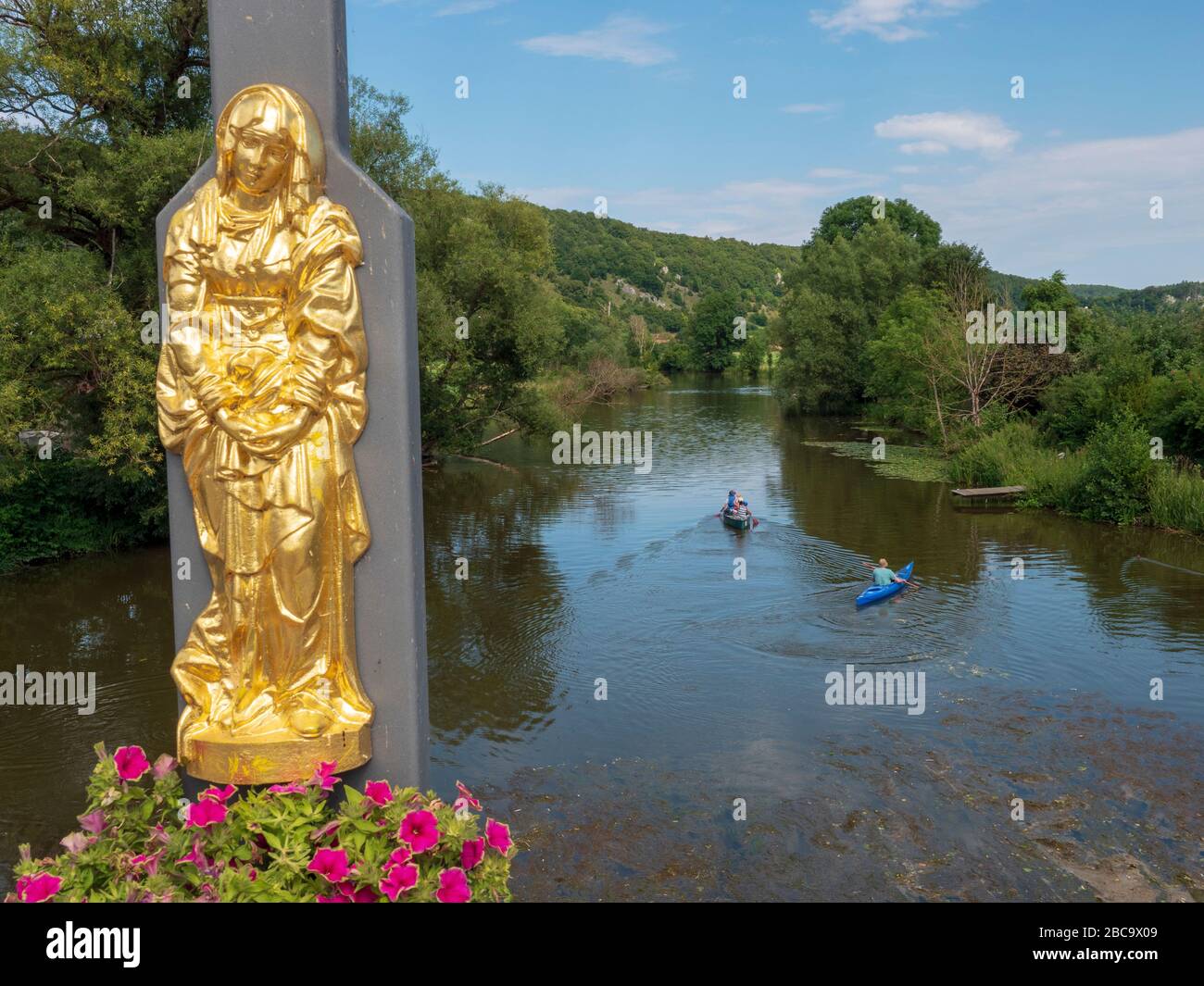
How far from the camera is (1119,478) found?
23.2 meters

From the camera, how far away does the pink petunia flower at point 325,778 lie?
16.4ft

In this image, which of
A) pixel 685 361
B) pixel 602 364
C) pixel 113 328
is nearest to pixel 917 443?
pixel 602 364

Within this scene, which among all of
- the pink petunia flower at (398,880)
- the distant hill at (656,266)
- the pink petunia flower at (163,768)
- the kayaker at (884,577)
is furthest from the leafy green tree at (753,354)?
the pink petunia flower at (398,880)

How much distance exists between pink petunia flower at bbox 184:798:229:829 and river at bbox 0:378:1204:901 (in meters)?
3.58

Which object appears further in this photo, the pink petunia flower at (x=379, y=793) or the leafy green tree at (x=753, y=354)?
the leafy green tree at (x=753, y=354)

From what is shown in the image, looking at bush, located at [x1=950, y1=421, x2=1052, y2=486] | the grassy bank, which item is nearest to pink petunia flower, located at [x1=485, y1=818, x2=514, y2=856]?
the grassy bank

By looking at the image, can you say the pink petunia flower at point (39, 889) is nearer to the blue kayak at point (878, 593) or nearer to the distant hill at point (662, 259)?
the blue kayak at point (878, 593)

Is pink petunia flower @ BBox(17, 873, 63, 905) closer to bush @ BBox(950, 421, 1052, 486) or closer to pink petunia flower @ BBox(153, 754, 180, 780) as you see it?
pink petunia flower @ BBox(153, 754, 180, 780)

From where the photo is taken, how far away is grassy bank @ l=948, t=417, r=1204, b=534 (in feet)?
71.8

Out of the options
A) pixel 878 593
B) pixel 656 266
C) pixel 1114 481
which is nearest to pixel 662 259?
pixel 656 266

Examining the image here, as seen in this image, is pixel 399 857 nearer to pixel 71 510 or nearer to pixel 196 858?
pixel 196 858

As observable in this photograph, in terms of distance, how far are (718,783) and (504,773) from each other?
7.07ft

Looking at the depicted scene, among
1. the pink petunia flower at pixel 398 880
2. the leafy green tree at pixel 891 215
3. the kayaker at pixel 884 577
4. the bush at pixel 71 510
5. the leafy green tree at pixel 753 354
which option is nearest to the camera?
the pink petunia flower at pixel 398 880

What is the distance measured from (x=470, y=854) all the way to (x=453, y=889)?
27cm
